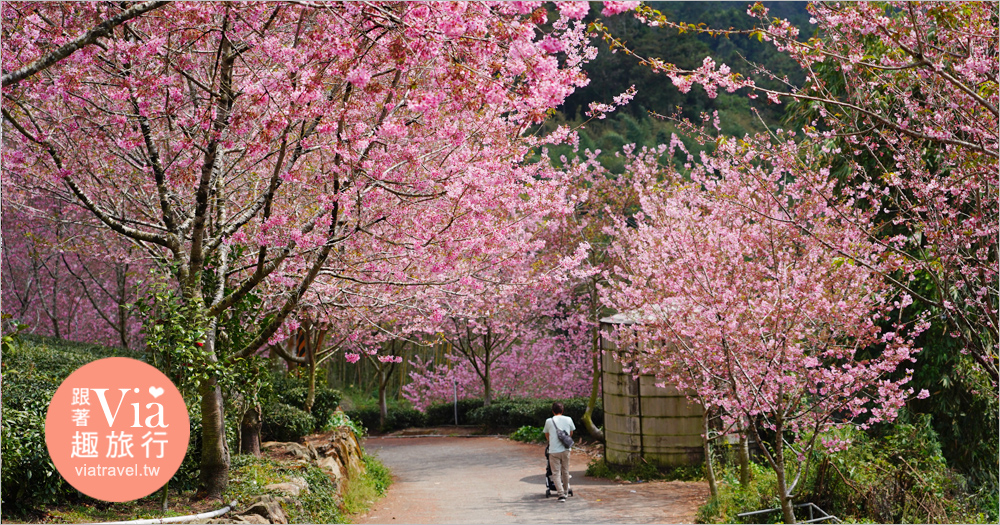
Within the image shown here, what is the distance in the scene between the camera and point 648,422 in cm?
1024

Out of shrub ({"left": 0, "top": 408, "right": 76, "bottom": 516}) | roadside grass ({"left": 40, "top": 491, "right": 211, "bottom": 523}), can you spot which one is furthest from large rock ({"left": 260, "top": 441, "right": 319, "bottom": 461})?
shrub ({"left": 0, "top": 408, "right": 76, "bottom": 516})

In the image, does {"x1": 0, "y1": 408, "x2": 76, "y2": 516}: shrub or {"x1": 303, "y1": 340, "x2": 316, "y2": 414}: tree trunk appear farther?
{"x1": 303, "y1": 340, "x2": 316, "y2": 414}: tree trunk

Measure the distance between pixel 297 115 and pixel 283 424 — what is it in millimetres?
5905

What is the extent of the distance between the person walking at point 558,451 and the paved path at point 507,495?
0.68 ft

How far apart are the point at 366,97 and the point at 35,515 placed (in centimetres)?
330

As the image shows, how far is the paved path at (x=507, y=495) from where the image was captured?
757cm

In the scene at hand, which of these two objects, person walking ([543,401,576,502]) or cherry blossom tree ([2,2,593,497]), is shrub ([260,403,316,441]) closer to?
person walking ([543,401,576,502])

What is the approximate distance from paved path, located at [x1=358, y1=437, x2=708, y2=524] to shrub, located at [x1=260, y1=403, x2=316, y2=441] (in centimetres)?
136

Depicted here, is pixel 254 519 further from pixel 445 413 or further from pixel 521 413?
pixel 445 413

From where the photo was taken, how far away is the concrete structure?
10.1m

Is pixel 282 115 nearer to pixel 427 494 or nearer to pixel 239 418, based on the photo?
pixel 239 418

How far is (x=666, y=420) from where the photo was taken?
1014 cm

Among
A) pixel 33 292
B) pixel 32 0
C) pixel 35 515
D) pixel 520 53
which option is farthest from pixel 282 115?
pixel 33 292

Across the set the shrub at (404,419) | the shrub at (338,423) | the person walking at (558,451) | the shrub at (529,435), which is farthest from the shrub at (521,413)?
the person walking at (558,451)
